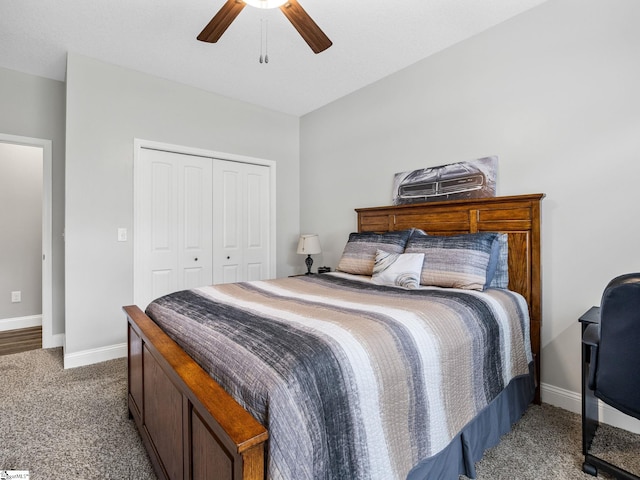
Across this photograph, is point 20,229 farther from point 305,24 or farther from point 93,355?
point 305,24

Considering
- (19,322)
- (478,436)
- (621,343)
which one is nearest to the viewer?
(621,343)

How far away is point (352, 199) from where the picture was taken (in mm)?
3621

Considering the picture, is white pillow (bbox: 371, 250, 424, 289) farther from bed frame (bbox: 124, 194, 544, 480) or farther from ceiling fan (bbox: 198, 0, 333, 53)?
ceiling fan (bbox: 198, 0, 333, 53)

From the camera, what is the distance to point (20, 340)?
11.3ft

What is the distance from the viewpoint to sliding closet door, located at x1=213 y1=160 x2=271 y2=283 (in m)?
3.74

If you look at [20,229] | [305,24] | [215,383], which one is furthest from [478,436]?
[20,229]

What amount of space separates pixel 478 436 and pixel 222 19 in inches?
101

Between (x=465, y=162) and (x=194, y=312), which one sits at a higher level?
(x=465, y=162)

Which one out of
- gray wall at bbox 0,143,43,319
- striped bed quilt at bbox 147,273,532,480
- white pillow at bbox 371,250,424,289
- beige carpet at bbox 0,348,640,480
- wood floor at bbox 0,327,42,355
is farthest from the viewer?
gray wall at bbox 0,143,43,319

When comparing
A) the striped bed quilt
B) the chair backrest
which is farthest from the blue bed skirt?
the chair backrest

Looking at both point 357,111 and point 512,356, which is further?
point 357,111

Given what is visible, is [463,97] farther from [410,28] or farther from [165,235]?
[165,235]

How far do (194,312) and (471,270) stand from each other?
1.62m

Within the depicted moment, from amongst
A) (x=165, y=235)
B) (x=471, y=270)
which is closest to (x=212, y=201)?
(x=165, y=235)
